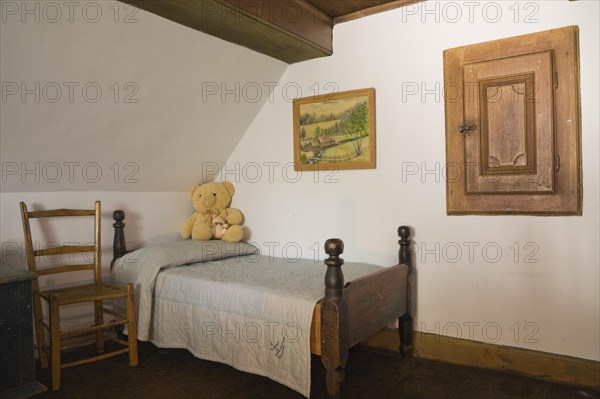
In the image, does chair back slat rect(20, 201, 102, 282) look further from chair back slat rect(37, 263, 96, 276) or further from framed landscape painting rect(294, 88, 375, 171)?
framed landscape painting rect(294, 88, 375, 171)

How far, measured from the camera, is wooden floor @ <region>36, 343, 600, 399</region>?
237 centimetres

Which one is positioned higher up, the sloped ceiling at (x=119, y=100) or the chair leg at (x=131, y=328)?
the sloped ceiling at (x=119, y=100)

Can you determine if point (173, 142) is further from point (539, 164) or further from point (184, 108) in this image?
point (539, 164)

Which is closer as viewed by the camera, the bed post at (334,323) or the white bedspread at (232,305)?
the bed post at (334,323)

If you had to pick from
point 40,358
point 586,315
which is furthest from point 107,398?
point 586,315

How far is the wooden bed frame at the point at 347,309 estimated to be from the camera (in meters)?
2.06

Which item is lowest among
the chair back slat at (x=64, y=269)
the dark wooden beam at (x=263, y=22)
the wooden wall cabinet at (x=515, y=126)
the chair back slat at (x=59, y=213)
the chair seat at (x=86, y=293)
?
the chair seat at (x=86, y=293)

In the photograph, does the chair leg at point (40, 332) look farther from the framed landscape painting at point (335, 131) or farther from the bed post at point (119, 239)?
the framed landscape painting at point (335, 131)

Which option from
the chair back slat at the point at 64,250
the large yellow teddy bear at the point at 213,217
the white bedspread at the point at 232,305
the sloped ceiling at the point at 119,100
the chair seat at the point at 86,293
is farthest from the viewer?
the large yellow teddy bear at the point at 213,217

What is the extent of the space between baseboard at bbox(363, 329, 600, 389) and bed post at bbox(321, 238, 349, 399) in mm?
1022

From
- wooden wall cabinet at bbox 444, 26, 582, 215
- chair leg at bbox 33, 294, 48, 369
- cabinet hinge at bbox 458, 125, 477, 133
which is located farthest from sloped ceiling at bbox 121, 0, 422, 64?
chair leg at bbox 33, 294, 48, 369

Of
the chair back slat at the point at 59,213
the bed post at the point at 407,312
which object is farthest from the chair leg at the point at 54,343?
the bed post at the point at 407,312

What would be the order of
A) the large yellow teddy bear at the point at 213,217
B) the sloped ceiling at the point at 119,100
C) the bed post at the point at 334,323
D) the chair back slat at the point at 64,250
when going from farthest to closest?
the large yellow teddy bear at the point at 213,217 → the chair back slat at the point at 64,250 → the sloped ceiling at the point at 119,100 → the bed post at the point at 334,323

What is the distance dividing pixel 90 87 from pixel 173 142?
83cm
